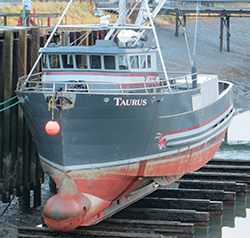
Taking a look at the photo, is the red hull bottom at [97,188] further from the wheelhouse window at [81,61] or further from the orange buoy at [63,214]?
the wheelhouse window at [81,61]

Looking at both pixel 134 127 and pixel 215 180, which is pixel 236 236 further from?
pixel 134 127

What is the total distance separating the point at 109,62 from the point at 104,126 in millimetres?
2021

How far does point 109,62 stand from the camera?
1383 cm

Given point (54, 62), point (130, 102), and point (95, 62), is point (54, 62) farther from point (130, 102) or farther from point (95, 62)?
point (130, 102)

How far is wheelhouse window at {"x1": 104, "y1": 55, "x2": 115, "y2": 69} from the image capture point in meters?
13.8

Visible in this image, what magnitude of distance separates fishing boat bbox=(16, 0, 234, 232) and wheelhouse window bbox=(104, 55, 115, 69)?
27mm

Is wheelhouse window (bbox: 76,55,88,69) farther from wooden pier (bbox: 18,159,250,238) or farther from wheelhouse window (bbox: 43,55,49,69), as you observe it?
wooden pier (bbox: 18,159,250,238)

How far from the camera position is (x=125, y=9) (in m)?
16.0

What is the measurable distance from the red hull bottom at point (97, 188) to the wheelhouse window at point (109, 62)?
2.71m

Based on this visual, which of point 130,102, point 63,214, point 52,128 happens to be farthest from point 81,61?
point 63,214

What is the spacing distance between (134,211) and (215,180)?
15.4 feet

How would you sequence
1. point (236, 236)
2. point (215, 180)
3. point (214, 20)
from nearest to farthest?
point (236, 236) < point (215, 180) < point (214, 20)

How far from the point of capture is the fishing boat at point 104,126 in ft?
41.3

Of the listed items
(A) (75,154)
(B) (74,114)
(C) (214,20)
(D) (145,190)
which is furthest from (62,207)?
(C) (214,20)
